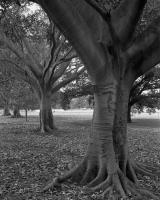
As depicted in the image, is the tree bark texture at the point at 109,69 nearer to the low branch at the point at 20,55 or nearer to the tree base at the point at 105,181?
the tree base at the point at 105,181

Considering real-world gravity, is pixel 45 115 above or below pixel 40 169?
above

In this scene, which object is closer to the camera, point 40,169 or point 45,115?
point 40,169

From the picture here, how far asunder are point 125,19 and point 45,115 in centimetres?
1260

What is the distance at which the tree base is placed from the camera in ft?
17.6

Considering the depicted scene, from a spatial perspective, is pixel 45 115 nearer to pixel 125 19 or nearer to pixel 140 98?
pixel 125 19

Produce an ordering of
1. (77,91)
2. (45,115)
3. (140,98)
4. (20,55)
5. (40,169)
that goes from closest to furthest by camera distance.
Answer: (40,169) < (20,55) < (45,115) < (140,98) < (77,91)

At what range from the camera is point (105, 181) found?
221 inches

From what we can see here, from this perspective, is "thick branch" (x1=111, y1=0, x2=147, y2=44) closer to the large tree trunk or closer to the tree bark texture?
the tree bark texture

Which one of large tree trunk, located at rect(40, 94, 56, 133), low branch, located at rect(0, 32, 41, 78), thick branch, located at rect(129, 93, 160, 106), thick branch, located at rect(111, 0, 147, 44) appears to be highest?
low branch, located at rect(0, 32, 41, 78)

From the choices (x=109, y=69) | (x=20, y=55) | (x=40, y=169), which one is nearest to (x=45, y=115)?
(x=20, y=55)

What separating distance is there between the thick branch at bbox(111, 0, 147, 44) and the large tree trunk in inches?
482

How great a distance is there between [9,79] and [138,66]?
14475 mm

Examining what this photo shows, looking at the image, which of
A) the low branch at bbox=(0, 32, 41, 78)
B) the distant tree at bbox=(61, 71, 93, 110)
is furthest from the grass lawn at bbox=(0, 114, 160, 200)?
the distant tree at bbox=(61, 71, 93, 110)

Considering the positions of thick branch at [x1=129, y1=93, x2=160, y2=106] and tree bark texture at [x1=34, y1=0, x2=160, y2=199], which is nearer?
tree bark texture at [x1=34, y1=0, x2=160, y2=199]
